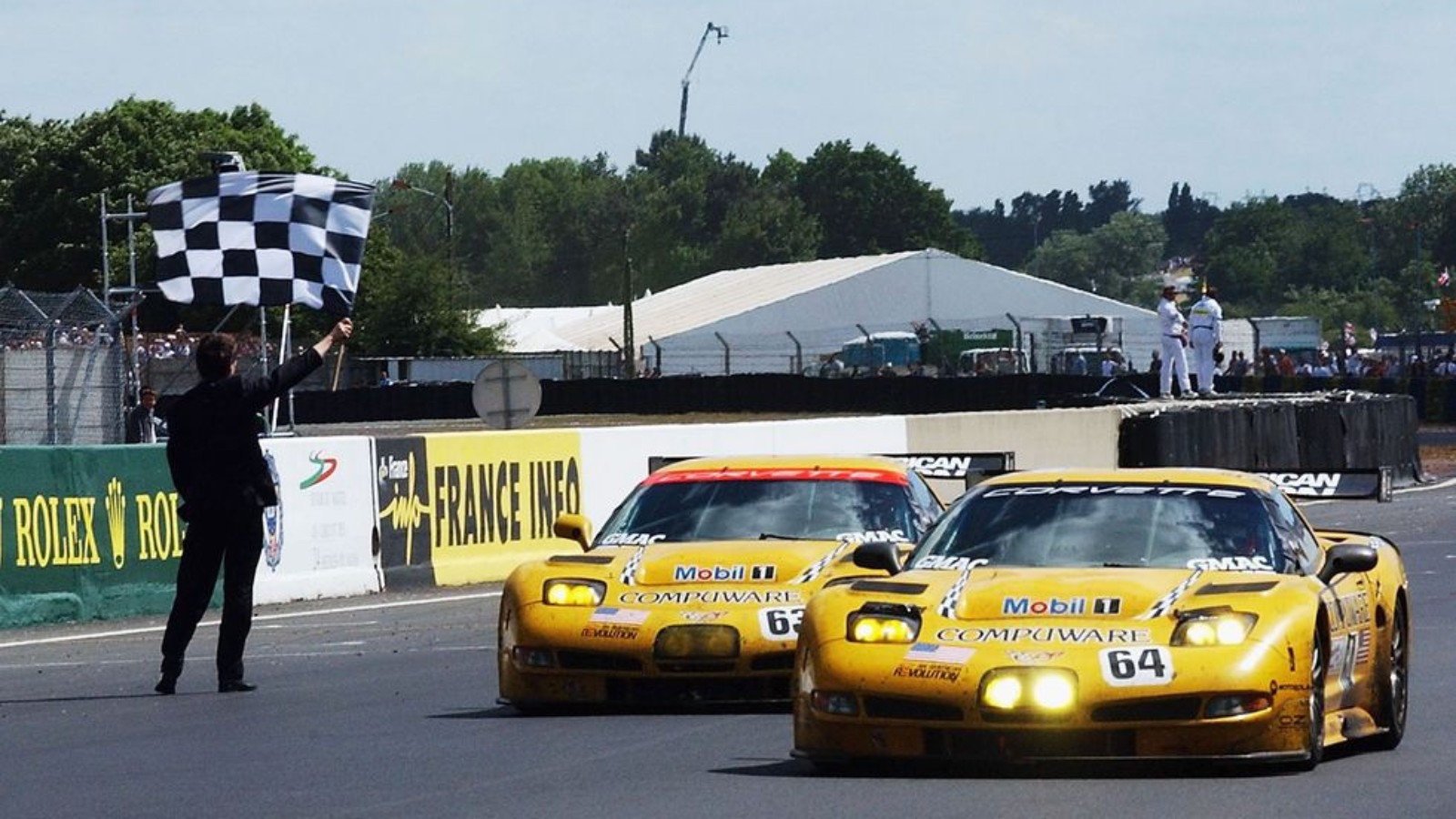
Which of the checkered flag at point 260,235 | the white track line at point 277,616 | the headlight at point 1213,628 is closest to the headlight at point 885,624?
the headlight at point 1213,628

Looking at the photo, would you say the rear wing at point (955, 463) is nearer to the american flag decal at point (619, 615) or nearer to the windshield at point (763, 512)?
the windshield at point (763, 512)

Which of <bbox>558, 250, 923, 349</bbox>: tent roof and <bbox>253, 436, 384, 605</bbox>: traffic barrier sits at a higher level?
<bbox>558, 250, 923, 349</bbox>: tent roof

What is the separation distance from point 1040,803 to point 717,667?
310 cm

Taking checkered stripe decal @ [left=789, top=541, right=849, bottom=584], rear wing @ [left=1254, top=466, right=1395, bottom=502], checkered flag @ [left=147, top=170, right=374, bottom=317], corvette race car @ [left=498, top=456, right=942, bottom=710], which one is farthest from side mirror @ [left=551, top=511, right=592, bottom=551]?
checkered flag @ [left=147, top=170, right=374, bottom=317]

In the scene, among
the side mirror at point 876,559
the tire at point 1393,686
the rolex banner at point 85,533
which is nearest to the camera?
the side mirror at point 876,559

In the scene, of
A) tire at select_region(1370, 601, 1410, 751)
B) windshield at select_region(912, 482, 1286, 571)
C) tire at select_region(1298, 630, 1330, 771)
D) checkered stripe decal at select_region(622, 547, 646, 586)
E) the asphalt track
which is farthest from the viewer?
checkered stripe decal at select_region(622, 547, 646, 586)

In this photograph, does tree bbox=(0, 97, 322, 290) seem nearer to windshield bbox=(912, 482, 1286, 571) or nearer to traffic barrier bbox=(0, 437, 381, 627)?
traffic barrier bbox=(0, 437, 381, 627)

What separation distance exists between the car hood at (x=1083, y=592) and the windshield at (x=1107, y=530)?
19cm

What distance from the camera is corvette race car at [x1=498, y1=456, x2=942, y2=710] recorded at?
10.3 meters

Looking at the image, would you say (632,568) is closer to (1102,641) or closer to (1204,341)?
(1102,641)

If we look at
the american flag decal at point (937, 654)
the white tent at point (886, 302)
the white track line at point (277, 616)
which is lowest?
the white track line at point (277, 616)

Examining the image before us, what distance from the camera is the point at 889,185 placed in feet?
547

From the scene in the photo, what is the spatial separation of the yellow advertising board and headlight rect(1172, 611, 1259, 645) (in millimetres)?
12416

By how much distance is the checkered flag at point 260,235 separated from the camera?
24.5 meters
